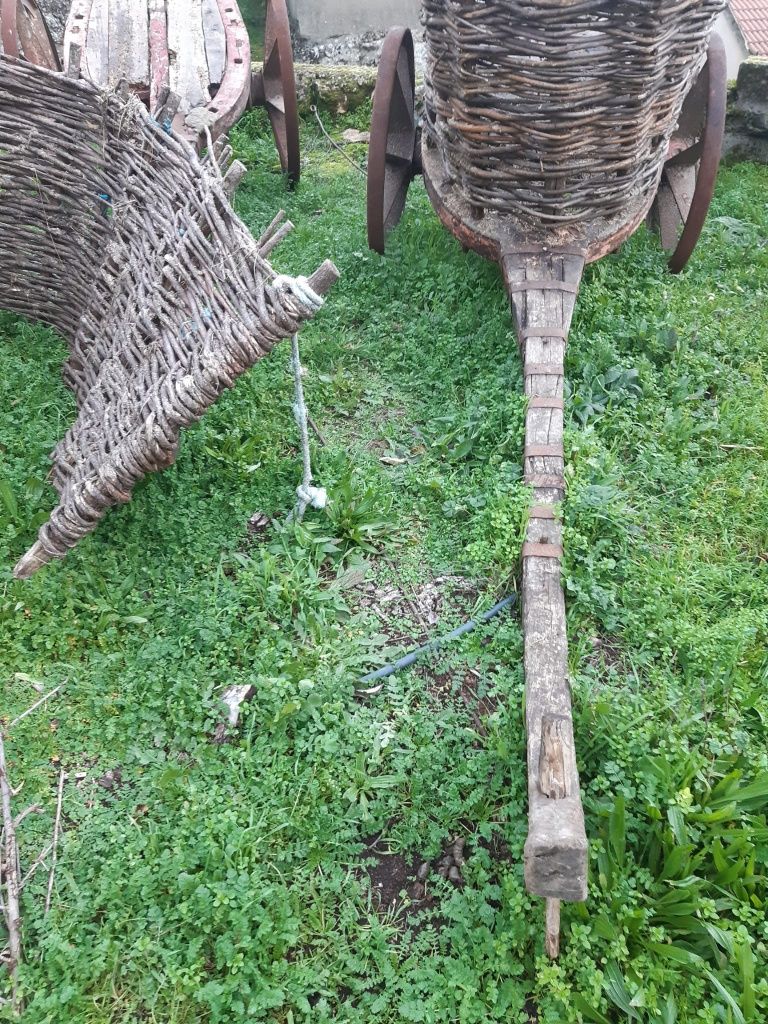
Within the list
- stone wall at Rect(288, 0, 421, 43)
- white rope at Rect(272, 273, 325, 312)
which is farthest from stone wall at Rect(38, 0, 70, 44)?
white rope at Rect(272, 273, 325, 312)

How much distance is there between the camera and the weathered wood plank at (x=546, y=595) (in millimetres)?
1675

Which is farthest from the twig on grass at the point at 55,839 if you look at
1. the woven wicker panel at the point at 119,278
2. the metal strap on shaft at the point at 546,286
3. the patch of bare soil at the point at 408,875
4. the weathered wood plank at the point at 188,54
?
the weathered wood plank at the point at 188,54

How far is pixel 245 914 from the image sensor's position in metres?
2.04

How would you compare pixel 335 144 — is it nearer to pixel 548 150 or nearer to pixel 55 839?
pixel 548 150

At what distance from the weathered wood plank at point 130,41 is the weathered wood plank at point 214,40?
0.33 metres

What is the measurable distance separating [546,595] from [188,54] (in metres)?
3.80

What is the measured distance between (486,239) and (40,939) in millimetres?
2999

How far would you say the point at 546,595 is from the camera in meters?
2.41

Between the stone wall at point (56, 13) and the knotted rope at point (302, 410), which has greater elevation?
the stone wall at point (56, 13)

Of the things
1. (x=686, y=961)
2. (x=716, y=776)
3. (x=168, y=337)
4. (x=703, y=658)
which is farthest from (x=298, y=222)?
(x=686, y=961)

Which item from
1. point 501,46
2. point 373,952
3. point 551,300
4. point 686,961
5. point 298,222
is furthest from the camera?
point 298,222

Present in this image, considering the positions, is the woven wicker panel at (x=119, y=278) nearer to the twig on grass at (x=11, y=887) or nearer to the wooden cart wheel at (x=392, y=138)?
the twig on grass at (x=11, y=887)

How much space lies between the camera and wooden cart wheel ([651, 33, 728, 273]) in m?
3.69

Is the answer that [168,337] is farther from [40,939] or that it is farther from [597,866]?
[597,866]
